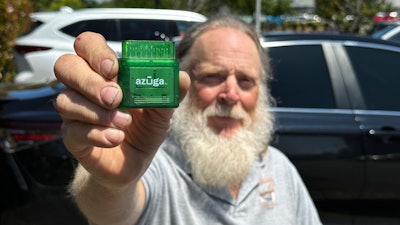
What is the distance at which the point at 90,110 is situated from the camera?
917 mm

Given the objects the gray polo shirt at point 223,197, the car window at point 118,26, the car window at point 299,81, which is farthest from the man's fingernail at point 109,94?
the car window at point 118,26

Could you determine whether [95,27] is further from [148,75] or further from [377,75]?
[148,75]

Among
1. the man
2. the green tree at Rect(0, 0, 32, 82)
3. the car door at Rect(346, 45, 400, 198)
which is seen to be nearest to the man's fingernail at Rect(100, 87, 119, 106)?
the man

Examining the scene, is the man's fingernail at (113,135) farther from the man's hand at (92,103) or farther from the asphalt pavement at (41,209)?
the asphalt pavement at (41,209)

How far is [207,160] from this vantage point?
1.72 metres

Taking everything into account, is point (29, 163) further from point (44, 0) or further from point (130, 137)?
point (44, 0)

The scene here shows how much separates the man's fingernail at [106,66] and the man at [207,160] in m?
0.16

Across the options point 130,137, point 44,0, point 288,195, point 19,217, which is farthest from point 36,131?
point 44,0

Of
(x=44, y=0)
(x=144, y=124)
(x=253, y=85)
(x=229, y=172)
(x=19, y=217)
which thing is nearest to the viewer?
(x=144, y=124)

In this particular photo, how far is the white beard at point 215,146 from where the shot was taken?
1.69m

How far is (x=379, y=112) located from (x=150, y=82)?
8.31 ft

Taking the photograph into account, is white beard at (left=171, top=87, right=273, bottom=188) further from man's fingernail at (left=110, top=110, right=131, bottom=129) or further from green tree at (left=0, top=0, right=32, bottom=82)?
green tree at (left=0, top=0, right=32, bottom=82)

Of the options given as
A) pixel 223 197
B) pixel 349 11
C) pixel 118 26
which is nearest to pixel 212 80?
pixel 223 197

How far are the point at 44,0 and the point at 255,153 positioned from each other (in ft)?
127
